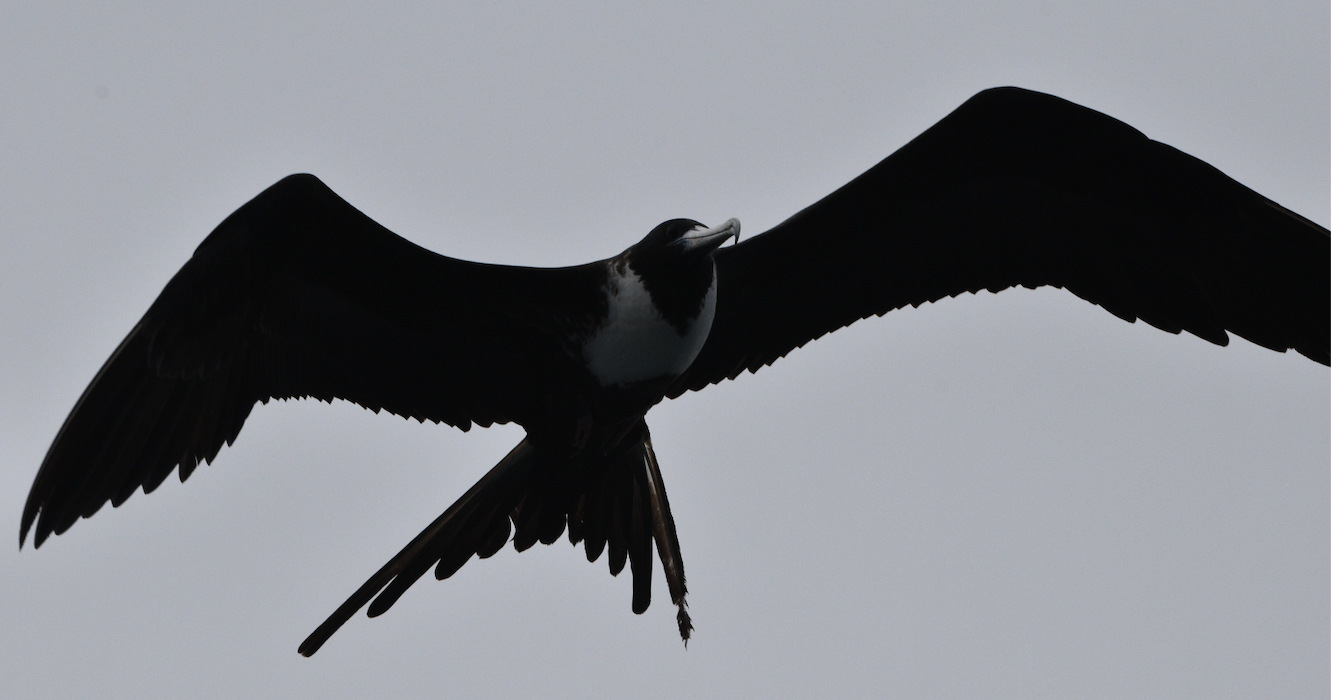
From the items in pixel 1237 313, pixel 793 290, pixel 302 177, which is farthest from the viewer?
pixel 793 290

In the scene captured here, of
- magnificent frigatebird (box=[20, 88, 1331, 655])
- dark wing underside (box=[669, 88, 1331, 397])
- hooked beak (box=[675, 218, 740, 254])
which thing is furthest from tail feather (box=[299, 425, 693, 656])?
hooked beak (box=[675, 218, 740, 254])

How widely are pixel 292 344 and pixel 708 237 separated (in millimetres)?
1271

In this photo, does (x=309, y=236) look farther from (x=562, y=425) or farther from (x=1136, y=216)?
(x=1136, y=216)

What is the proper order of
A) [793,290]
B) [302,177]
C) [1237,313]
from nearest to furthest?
[302,177], [1237,313], [793,290]

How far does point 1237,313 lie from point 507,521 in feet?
7.30

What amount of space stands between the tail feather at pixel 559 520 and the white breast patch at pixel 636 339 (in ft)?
1.41

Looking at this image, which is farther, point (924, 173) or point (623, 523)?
point (623, 523)

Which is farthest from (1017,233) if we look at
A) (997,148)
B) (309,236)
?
(309,236)

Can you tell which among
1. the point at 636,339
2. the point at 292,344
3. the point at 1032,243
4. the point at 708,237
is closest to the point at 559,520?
the point at 636,339

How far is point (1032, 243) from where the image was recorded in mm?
4512

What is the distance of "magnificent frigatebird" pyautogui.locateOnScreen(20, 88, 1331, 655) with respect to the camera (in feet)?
13.6

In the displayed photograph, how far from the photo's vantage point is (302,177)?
13.3ft

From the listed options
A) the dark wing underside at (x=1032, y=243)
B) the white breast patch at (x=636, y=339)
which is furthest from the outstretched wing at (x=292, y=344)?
the dark wing underside at (x=1032, y=243)

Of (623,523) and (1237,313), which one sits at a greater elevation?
(1237,313)
